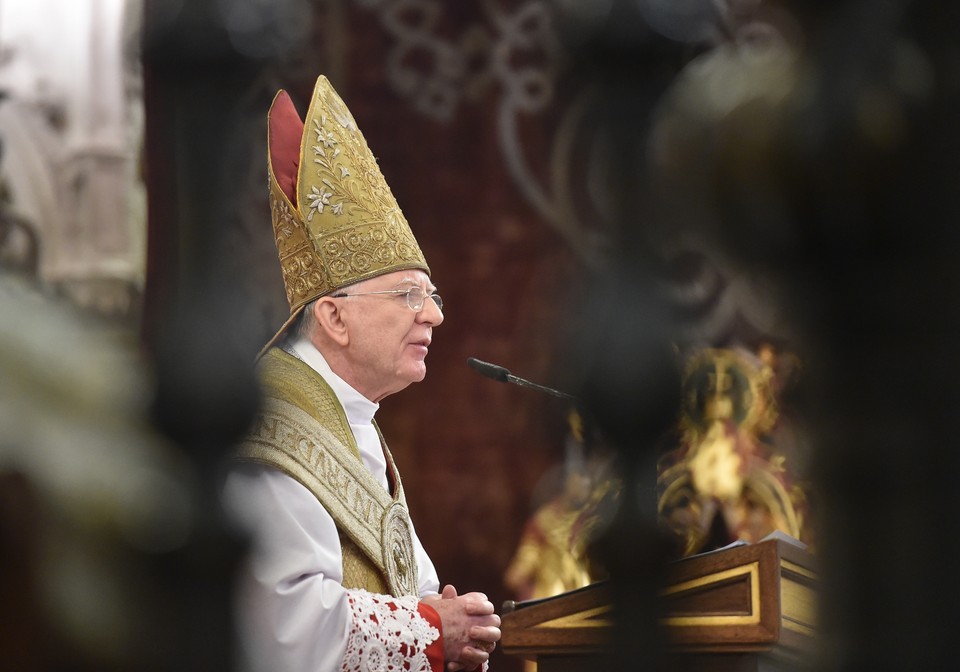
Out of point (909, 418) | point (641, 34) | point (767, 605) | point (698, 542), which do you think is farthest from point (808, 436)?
point (698, 542)

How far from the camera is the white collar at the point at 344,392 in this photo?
3.43m

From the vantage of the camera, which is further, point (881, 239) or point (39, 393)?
point (881, 239)

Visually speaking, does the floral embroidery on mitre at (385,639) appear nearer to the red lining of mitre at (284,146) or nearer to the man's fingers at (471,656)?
the man's fingers at (471,656)

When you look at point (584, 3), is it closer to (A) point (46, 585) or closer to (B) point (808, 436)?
(B) point (808, 436)

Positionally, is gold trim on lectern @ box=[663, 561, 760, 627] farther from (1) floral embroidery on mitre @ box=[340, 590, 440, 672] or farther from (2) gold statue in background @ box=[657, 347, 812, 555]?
(2) gold statue in background @ box=[657, 347, 812, 555]

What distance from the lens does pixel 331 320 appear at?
3518 mm

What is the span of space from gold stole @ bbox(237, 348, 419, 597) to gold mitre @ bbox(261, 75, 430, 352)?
232 millimetres

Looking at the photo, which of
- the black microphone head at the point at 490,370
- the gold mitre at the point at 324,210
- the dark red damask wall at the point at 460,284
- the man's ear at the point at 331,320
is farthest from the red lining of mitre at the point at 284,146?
the dark red damask wall at the point at 460,284

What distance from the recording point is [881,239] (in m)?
0.70

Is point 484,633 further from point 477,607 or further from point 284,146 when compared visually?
point 284,146

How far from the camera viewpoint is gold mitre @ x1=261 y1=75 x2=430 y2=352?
140 inches

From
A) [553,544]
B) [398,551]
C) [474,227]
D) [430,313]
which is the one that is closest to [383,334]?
[430,313]

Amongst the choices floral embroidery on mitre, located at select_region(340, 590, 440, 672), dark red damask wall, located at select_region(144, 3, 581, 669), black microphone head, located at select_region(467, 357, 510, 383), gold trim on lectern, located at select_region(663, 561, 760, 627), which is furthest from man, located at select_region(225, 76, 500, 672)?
dark red damask wall, located at select_region(144, 3, 581, 669)

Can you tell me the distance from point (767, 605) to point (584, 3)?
2339mm
